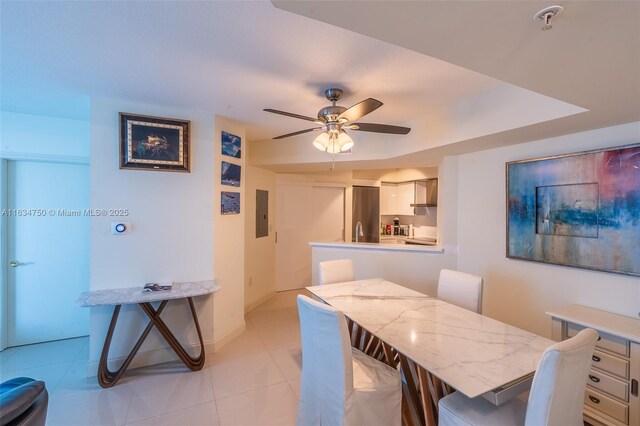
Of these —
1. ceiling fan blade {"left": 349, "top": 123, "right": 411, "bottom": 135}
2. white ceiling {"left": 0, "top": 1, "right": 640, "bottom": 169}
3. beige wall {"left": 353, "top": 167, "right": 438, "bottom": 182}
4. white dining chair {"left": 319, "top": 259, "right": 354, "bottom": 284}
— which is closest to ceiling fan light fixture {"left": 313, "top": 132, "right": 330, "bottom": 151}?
ceiling fan blade {"left": 349, "top": 123, "right": 411, "bottom": 135}

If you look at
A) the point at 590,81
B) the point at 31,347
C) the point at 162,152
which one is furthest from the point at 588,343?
the point at 31,347

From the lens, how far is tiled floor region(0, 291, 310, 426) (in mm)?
1978

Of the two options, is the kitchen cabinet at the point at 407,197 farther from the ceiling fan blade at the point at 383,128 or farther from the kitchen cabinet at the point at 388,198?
the ceiling fan blade at the point at 383,128

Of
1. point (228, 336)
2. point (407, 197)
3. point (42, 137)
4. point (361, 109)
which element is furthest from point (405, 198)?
point (42, 137)

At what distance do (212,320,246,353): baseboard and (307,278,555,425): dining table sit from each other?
4.51 feet

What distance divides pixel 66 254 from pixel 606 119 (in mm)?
5219

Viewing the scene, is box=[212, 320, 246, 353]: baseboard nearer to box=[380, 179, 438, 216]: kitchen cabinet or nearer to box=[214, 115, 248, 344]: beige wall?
box=[214, 115, 248, 344]: beige wall

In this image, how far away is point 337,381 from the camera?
151cm

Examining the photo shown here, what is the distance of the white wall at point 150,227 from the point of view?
2545 mm

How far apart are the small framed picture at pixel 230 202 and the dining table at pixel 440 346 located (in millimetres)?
1420

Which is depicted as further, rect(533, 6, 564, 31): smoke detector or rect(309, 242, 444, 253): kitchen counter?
rect(309, 242, 444, 253): kitchen counter

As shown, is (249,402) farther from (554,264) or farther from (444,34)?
(554,264)

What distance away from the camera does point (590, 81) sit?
4.63 ft

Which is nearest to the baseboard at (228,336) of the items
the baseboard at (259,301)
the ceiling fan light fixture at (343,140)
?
the baseboard at (259,301)
